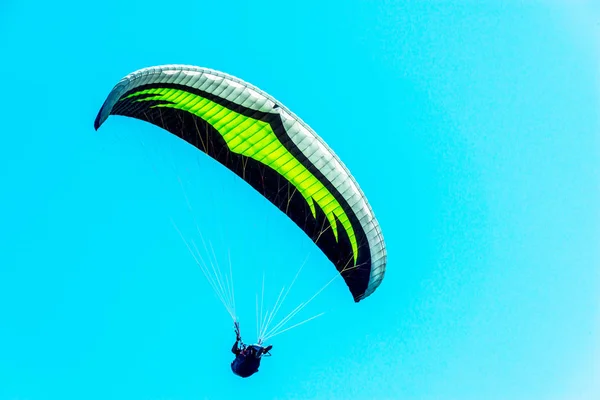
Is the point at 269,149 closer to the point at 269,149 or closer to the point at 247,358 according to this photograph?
the point at 269,149

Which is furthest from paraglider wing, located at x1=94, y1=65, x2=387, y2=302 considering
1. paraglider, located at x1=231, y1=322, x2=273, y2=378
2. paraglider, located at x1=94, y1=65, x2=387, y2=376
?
paraglider, located at x1=231, y1=322, x2=273, y2=378

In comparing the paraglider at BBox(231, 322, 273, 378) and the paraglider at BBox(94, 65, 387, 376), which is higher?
the paraglider at BBox(94, 65, 387, 376)

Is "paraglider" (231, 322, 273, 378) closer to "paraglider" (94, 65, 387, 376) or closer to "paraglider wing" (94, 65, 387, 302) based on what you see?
"paraglider" (94, 65, 387, 376)

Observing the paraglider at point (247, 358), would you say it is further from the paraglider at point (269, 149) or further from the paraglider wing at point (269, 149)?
the paraglider wing at point (269, 149)

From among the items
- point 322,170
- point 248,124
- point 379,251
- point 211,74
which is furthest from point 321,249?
point 211,74

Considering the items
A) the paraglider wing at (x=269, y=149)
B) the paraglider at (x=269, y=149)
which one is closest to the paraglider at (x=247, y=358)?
the paraglider at (x=269, y=149)

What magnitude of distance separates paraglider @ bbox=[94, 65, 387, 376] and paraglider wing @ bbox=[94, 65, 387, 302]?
0.07ft

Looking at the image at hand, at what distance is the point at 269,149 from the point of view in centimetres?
1619

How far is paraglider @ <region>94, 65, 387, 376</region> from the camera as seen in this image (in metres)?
15.3

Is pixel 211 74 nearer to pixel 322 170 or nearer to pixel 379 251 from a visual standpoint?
pixel 322 170

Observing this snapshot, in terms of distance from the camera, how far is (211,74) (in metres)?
15.4

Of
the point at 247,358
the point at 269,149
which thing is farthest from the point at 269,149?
the point at 247,358

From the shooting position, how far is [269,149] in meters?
16.2

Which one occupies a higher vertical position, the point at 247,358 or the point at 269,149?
the point at 269,149
